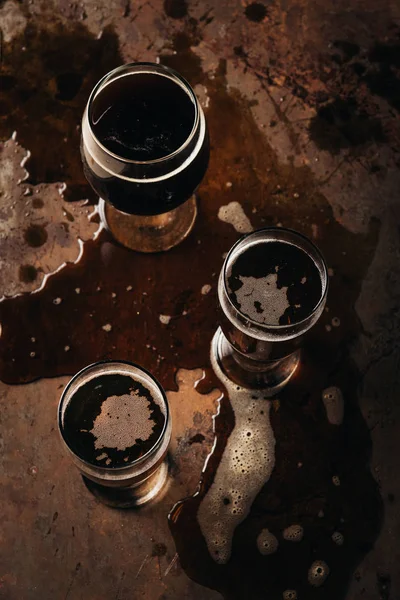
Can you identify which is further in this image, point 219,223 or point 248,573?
point 219,223

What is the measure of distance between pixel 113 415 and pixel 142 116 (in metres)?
0.51

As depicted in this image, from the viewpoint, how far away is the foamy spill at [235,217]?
125 centimetres

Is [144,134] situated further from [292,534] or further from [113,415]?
[292,534]

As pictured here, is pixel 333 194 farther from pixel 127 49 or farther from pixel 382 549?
pixel 382 549

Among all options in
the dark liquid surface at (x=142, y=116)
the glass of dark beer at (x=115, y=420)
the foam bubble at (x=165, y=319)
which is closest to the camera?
the glass of dark beer at (x=115, y=420)

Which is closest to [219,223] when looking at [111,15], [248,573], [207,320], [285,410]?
[207,320]

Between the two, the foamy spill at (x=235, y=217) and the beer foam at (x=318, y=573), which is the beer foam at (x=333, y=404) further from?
the foamy spill at (x=235, y=217)

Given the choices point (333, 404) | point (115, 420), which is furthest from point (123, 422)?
point (333, 404)

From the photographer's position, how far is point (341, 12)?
138 centimetres

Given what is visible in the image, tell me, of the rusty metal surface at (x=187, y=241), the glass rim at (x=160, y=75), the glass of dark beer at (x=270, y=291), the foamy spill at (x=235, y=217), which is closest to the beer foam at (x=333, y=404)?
the rusty metal surface at (x=187, y=241)

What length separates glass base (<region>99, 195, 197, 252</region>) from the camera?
4.07 ft

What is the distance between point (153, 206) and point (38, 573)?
0.64 m

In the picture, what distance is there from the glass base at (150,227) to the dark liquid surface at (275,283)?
0.63ft

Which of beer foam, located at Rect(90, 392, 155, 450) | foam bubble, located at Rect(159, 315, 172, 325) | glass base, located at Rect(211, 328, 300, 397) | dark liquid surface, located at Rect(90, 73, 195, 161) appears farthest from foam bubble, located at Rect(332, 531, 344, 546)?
dark liquid surface, located at Rect(90, 73, 195, 161)
